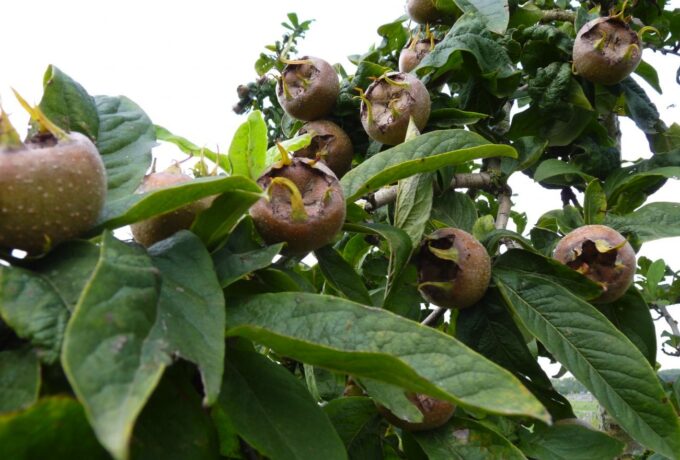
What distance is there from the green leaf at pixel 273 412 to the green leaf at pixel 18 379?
0.25 meters

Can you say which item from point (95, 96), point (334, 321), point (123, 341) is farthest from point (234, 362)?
point (95, 96)

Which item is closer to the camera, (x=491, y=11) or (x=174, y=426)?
(x=174, y=426)

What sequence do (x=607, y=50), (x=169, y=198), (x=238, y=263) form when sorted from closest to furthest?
1. (x=169, y=198)
2. (x=238, y=263)
3. (x=607, y=50)

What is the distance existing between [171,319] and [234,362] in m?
0.26

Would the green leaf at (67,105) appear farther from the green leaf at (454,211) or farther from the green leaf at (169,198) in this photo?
the green leaf at (454,211)

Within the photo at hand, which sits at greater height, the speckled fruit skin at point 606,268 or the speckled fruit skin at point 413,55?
the speckled fruit skin at point 413,55

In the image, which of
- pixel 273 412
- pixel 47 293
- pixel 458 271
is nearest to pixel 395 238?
pixel 458 271

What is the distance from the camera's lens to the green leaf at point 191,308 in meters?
0.61

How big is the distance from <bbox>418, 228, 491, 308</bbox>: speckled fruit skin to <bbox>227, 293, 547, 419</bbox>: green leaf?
24.2 inches

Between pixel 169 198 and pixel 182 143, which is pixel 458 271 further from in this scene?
pixel 169 198

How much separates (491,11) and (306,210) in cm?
114

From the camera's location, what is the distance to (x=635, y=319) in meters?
1.59

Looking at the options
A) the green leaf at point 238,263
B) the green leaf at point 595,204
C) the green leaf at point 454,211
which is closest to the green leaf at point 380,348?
the green leaf at point 238,263

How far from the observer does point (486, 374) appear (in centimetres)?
68
